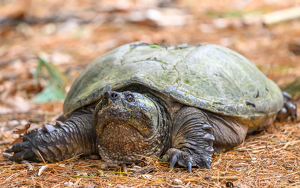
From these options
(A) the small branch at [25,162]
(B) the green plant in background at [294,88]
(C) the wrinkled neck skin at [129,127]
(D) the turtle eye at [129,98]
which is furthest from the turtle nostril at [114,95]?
(B) the green plant in background at [294,88]

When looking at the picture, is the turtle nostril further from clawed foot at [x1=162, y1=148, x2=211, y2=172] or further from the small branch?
the small branch

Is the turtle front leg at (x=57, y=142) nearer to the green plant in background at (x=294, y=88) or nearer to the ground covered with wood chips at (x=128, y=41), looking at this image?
the ground covered with wood chips at (x=128, y=41)

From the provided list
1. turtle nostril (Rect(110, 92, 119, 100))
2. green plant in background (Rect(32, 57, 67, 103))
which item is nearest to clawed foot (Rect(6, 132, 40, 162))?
turtle nostril (Rect(110, 92, 119, 100))

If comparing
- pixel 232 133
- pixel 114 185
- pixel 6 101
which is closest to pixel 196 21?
pixel 6 101

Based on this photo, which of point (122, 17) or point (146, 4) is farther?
point (146, 4)

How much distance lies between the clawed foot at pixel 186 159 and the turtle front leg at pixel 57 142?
85 cm

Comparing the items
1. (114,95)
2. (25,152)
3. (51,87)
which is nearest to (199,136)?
(114,95)

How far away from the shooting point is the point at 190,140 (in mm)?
2670

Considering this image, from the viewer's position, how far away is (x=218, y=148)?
3.00 m

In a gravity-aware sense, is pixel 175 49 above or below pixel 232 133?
above

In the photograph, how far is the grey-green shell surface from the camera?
2885 millimetres

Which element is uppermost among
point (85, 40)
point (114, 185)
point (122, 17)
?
point (122, 17)

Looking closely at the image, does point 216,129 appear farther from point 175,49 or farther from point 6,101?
point 6,101

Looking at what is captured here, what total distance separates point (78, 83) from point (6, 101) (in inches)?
84.6
